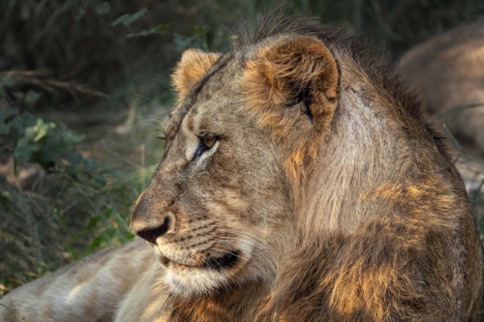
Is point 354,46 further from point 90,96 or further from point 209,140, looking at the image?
point 90,96

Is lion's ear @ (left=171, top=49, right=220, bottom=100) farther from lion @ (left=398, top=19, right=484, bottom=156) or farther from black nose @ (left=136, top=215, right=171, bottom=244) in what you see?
lion @ (left=398, top=19, right=484, bottom=156)

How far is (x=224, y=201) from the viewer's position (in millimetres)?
3021

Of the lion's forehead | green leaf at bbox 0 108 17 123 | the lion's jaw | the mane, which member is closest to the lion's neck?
the mane

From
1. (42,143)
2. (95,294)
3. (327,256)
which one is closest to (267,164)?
(327,256)

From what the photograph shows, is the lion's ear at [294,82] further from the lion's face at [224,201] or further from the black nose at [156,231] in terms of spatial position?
the black nose at [156,231]

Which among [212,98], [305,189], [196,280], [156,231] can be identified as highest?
[212,98]

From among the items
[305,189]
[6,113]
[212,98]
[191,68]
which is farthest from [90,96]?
[305,189]

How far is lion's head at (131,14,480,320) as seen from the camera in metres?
2.94

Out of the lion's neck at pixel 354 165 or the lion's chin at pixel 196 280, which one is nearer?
the lion's neck at pixel 354 165

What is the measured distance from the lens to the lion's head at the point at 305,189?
116 inches

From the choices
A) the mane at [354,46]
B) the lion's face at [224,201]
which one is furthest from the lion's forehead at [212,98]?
the mane at [354,46]

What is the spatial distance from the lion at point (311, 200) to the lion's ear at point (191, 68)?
392 mm

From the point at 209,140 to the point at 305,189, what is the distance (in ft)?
1.17

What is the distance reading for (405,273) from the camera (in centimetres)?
288
